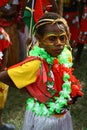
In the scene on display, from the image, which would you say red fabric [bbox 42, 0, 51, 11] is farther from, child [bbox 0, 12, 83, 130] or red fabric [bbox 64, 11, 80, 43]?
child [bbox 0, 12, 83, 130]

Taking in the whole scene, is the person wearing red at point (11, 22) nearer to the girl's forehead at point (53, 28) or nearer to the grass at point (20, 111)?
the grass at point (20, 111)

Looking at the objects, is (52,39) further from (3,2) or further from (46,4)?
(3,2)

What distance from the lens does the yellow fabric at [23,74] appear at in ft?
8.55

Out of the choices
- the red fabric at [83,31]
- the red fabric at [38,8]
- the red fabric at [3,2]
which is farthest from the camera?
the red fabric at [83,31]

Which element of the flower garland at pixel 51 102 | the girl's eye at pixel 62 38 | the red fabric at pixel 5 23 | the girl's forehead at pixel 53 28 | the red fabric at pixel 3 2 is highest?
the girl's forehead at pixel 53 28

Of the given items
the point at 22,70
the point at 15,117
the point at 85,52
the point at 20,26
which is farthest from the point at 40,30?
the point at 85,52

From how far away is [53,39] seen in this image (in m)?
2.68

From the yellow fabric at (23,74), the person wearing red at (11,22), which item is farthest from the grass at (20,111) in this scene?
the yellow fabric at (23,74)

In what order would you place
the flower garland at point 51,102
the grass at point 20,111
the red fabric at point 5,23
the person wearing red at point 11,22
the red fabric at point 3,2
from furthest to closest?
the red fabric at point 5,23, the person wearing red at point 11,22, the red fabric at point 3,2, the grass at point 20,111, the flower garland at point 51,102

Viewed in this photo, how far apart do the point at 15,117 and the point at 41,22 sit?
1.97 m

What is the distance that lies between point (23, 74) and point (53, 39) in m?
0.33

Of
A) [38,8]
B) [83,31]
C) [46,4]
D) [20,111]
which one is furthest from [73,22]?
[20,111]

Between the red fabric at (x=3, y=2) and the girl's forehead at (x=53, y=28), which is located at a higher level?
the girl's forehead at (x=53, y=28)

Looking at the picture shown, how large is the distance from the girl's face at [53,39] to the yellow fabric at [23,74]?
0.58 ft
